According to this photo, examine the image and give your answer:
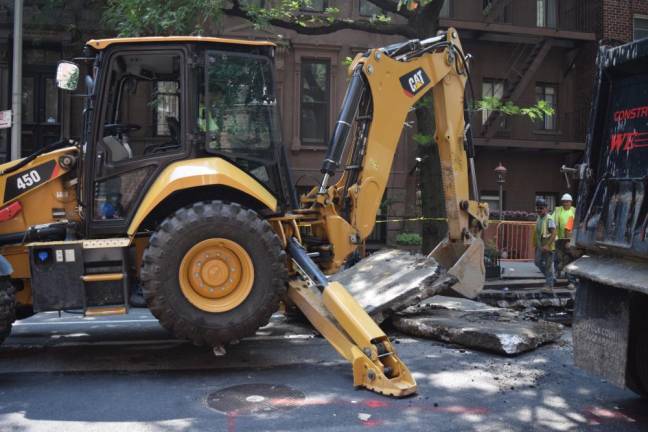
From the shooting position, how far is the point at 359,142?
24.5 feet

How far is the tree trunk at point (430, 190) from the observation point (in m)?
12.4

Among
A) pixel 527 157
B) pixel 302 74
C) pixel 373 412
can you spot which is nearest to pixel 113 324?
pixel 373 412

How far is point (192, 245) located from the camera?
5.36 metres

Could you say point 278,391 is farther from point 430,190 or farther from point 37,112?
point 37,112

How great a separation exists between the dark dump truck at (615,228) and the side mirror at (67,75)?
14.4 feet

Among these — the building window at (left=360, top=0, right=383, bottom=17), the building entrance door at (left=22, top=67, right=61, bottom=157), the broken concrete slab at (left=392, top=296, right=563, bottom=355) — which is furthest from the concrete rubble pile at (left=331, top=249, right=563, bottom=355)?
the building entrance door at (left=22, top=67, right=61, bottom=157)

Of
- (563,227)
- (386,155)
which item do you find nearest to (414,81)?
(386,155)

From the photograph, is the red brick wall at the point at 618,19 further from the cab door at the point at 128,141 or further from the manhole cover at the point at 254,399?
the manhole cover at the point at 254,399

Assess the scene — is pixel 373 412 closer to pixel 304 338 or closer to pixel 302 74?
pixel 304 338

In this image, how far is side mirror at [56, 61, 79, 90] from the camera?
18.2 ft

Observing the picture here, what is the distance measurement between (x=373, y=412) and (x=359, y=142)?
12.2 ft

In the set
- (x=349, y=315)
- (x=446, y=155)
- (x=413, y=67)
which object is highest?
(x=413, y=67)

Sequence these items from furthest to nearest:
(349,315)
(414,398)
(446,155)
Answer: (446,155) → (349,315) → (414,398)

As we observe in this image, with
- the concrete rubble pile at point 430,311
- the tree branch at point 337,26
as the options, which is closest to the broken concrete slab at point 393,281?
the concrete rubble pile at point 430,311
